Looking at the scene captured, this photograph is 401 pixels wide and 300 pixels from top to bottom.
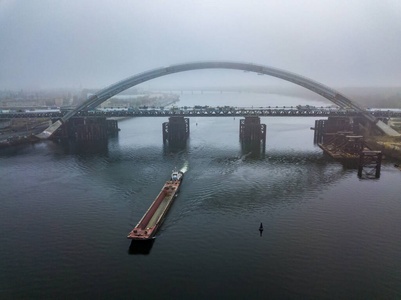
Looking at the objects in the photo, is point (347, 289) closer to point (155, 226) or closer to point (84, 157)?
point (155, 226)

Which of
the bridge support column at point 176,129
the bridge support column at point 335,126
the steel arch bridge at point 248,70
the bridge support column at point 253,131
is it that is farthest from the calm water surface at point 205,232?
the steel arch bridge at point 248,70

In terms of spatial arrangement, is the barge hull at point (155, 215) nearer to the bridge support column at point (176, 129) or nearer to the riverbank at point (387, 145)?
the bridge support column at point (176, 129)

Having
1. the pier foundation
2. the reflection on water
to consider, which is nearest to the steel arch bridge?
the pier foundation

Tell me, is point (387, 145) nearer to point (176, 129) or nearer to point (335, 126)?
point (335, 126)

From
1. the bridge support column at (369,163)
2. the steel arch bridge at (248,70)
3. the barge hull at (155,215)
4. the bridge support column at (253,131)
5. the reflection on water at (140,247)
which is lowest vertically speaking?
the reflection on water at (140,247)

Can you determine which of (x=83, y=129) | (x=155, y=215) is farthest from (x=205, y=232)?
(x=83, y=129)

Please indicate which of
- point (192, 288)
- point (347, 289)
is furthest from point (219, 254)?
point (347, 289)
